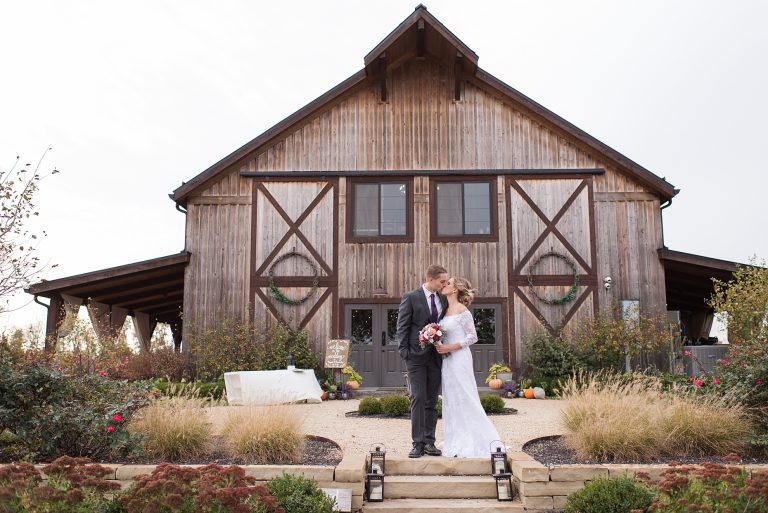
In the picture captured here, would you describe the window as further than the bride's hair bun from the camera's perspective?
Yes

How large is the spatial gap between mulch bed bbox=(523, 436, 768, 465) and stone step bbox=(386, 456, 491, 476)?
2.01 ft

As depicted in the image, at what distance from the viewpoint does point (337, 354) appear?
594 inches

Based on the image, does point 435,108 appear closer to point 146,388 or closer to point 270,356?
point 270,356

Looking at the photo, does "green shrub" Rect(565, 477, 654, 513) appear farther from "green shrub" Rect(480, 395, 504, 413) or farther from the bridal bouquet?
"green shrub" Rect(480, 395, 504, 413)

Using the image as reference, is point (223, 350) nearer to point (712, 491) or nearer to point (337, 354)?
point (337, 354)

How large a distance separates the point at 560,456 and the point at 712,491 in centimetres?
221

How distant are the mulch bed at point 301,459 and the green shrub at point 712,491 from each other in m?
3.00

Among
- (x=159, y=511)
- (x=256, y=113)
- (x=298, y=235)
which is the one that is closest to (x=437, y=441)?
(x=159, y=511)

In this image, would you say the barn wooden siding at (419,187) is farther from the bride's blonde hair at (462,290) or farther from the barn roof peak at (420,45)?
the bride's blonde hair at (462,290)

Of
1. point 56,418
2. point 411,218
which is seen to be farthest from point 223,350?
point 56,418

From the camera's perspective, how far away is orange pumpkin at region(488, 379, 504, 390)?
1488 cm

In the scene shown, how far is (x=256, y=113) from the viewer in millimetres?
47594

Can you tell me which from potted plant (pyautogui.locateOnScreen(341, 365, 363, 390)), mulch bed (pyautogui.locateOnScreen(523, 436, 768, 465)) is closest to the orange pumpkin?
potted plant (pyautogui.locateOnScreen(341, 365, 363, 390))

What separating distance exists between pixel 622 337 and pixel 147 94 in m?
13.1
